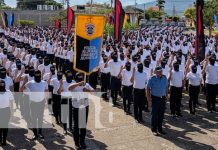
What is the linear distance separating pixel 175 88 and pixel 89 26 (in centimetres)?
308

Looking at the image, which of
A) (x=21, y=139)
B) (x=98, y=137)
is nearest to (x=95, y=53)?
(x=98, y=137)

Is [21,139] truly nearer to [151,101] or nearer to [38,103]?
[38,103]

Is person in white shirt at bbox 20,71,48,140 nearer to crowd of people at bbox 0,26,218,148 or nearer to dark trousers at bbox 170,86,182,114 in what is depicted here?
crowd of people at bbox 0,26,218,148

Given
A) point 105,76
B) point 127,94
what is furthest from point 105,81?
point 127,94

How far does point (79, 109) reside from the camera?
7551 millimetres

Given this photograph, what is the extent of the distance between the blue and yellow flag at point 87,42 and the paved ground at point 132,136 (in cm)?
154

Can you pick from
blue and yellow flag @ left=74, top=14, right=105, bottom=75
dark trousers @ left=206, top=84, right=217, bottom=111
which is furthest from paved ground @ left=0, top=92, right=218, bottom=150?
blue and yellow flag @ left=74, top=14, right=105, bottom=75

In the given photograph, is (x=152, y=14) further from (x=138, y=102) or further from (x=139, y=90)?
(x=138, y=102)

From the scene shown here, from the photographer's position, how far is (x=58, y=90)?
8.61 metres

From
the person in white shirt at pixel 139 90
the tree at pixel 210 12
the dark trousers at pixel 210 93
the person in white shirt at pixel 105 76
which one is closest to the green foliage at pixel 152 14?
the tree at pixel 210 12

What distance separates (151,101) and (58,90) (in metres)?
2.13

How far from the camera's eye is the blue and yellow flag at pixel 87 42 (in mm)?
8320

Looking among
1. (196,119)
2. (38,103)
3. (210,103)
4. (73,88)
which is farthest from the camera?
(210,103)

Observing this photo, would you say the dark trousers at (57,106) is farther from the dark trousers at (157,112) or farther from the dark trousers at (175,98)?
the dark trousers at (175,98)
